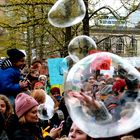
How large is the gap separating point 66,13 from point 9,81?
9.36ft

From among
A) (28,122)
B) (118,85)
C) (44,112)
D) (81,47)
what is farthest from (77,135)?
(81,47)

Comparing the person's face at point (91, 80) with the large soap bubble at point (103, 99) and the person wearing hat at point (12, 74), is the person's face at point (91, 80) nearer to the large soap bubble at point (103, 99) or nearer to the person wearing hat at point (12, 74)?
the large soap bubble at point (103, 99)

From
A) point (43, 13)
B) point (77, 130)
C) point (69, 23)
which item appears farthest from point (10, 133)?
point (43, 13)

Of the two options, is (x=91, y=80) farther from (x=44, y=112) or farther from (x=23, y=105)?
(x=44, y=112)

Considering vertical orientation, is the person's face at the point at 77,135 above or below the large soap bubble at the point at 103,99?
below

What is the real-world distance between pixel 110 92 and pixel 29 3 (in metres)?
11.4

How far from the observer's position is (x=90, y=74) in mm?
3971

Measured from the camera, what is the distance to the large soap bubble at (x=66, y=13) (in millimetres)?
9352

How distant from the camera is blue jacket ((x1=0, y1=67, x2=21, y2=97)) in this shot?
7016 mm

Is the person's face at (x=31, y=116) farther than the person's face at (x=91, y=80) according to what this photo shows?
Yes

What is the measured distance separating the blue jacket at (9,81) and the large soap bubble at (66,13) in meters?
2.45

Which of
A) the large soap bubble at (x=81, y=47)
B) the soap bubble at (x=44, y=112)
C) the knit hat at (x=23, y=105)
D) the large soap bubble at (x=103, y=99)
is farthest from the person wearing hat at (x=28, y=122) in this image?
the large soap bubble at (x=81, y=47)

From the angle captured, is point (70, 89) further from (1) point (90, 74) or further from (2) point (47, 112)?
(2) point (47, 112)

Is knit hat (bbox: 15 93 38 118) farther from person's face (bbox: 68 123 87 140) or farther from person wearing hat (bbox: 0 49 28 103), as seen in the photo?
person wearing hat (bbox: 0 49 28 103)
